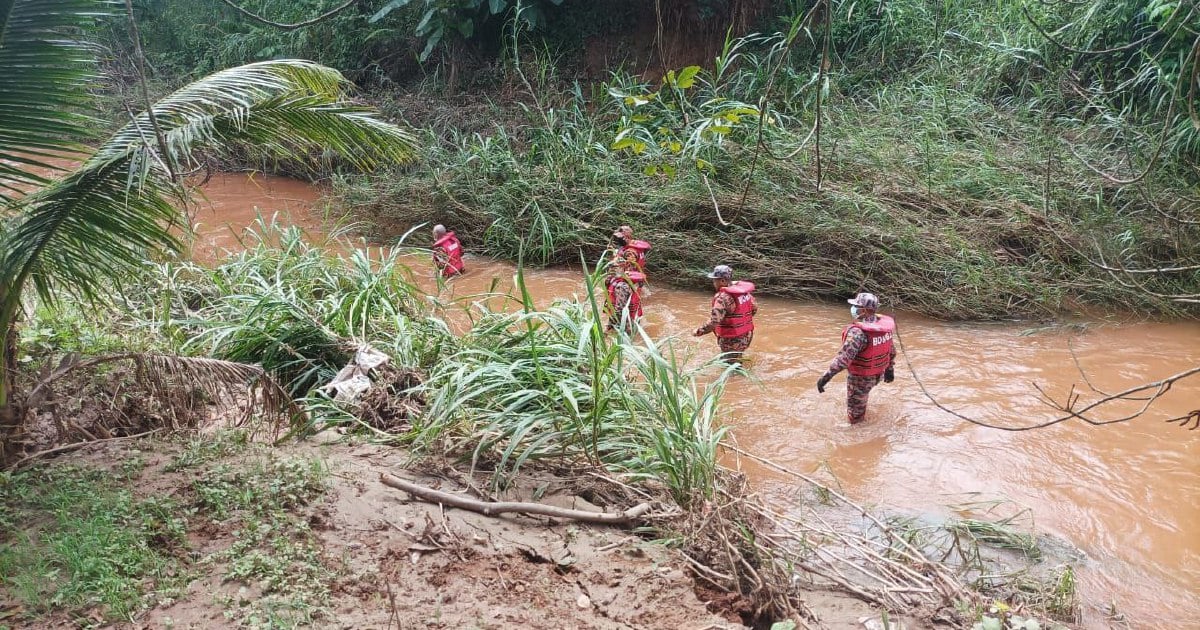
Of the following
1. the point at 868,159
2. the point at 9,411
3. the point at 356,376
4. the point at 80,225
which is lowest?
the point at 356,376

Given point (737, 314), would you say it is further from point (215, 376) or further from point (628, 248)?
point (215, 376)

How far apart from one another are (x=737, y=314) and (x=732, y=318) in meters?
0.05

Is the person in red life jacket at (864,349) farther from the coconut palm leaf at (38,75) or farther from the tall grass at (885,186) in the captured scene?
the coconut palm leaf at (38,75)

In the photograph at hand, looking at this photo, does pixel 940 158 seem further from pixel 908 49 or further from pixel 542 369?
pixel 542 369

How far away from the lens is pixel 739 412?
21.5 ft

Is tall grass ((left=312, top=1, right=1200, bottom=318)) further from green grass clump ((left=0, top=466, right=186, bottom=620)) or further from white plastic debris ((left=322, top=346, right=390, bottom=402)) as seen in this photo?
green grass clump ((left=0, top=466, right=186, bottom=620))

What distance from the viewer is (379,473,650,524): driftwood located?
12.5 ft

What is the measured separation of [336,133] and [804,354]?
507 centimetres

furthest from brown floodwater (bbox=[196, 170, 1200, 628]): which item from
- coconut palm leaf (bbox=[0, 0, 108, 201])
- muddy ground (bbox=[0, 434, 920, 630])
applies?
coconut palm leaf (bbox=[0, 0, 108, 201])

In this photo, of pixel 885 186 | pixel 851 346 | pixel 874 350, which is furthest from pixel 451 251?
pixel 874 350

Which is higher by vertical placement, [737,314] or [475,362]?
[475,362]

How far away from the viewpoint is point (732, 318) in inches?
275

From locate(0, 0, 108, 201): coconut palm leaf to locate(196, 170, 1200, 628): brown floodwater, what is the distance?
3.13 metres

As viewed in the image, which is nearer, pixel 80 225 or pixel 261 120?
pixel 80 225
